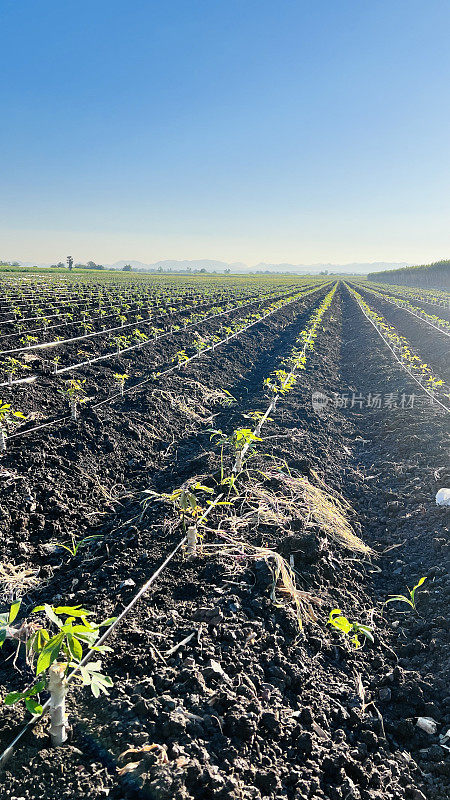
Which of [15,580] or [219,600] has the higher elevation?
[219,600]

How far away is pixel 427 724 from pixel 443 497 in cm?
240

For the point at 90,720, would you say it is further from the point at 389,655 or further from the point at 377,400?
the point at 377,400

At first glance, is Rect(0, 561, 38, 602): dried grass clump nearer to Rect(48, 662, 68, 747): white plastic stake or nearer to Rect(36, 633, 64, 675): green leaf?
Rect(48, 662, 68, 747): white plastic stake

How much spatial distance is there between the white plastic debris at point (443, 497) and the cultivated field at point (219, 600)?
0.16 metres

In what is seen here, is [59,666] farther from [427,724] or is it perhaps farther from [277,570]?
[427,724]

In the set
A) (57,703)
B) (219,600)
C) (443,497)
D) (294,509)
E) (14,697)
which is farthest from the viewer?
(443,497)

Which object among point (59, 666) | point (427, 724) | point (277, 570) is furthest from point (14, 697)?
point (427, 724)

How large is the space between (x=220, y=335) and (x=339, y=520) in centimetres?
982

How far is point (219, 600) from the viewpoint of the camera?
9.19ft

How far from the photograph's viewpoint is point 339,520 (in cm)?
421

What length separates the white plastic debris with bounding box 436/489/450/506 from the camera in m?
4.44

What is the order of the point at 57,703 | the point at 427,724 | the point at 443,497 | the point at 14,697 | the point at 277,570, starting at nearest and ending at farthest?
the point at 14,697
the point at 57,703
the point at 427,724
the point at 277,570
the point at 443,497

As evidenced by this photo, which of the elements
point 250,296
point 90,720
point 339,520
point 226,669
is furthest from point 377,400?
point 250,296

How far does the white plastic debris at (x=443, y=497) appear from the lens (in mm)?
4441
